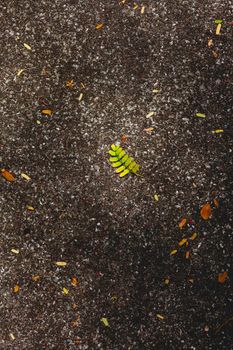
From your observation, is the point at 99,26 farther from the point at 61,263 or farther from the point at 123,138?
the point at 61,263

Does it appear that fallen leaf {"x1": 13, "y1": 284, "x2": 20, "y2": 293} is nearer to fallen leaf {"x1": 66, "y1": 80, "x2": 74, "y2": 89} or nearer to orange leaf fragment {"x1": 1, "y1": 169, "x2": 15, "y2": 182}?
orange leaf fragment {"x1": 1, "y1": 169, "x2": 15, "y2": 182}

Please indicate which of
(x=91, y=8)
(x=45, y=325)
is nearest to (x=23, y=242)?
(x=45, y=325)

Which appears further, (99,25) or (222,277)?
(99,25)

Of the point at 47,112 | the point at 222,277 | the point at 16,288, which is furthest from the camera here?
the point at 47,112

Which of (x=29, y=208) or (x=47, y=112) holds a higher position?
(x=47, y=112)

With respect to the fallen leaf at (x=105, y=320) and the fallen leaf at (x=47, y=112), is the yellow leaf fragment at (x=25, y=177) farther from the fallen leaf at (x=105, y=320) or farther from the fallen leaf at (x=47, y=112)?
the fallen leaf at (x=105, y=320)

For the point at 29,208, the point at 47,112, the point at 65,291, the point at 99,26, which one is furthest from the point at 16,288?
the point at 99,26

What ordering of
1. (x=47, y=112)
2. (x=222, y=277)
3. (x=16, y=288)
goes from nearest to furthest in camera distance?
(x=222, y=277) → (x=16, y=288) → (x=47, y=112)

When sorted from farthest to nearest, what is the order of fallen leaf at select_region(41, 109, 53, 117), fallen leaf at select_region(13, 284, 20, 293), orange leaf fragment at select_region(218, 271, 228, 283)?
fallen leaf at select_region(41, 109, 53, 117)
fallen leaf at select_region(13, 284, 20, 293)
orange leaf fragment at select_region(218, 271, 228, 283)

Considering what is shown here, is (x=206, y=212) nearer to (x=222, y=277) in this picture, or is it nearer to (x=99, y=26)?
(x=222, y=277)

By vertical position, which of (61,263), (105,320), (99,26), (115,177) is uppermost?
(99,26)

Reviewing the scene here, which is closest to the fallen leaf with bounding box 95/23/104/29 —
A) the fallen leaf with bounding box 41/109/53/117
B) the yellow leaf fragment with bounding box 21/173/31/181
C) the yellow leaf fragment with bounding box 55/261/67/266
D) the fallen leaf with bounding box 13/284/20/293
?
the fallen leaf with bounding box 41/109/53/117
